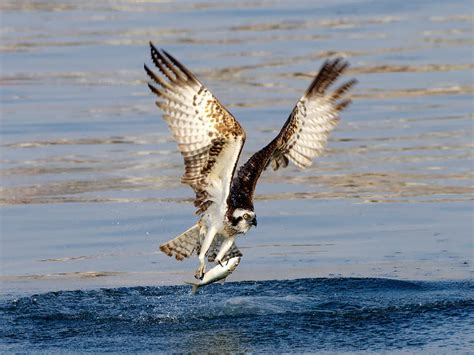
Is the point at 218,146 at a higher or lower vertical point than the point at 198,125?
lower

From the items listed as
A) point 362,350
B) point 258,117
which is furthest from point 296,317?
point 258,117

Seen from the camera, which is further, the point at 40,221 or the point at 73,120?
the point at 73,120

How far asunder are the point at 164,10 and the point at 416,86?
26.3 feet

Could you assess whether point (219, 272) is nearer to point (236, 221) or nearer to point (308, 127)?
point (236, 221)

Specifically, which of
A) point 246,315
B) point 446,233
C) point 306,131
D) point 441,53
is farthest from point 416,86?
point 246,315

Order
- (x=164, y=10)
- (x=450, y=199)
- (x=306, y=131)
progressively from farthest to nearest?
(x=164, y=10)
(x=450, y=199)
(x=306, y=131)

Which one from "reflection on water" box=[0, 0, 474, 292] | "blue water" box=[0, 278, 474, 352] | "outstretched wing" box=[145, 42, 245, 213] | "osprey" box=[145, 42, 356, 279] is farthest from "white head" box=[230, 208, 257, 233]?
"reflection on water" box=[0, 0, 474, 292]

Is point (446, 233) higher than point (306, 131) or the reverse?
the reverse

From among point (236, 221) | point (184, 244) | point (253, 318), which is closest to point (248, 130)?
point (184, 244)

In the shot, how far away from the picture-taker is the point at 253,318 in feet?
27.4

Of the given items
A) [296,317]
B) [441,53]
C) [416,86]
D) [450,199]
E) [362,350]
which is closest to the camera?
[362,350]

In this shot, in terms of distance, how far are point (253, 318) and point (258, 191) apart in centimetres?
348

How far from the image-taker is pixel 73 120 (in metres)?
14.6

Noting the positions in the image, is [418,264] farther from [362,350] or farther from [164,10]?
[164,10]
